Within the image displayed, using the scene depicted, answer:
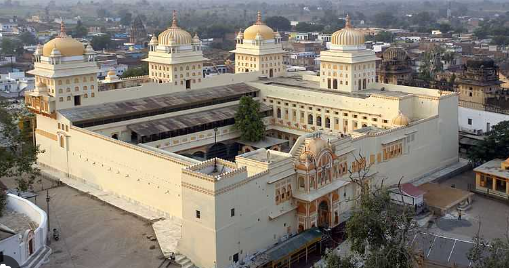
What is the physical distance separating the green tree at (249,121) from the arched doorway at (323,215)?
12.0 m

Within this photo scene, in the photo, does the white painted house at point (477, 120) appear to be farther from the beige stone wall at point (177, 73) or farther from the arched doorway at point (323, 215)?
the arched doorway at point (323, 215)

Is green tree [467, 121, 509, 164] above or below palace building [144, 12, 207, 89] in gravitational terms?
below

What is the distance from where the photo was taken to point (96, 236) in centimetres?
2962

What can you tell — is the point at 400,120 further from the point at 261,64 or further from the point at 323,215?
the point at 261,64

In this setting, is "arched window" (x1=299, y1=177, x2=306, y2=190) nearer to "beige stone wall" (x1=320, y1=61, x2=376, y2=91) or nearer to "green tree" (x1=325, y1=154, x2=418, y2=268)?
"green tree" (x1=325, y1=154, x2=418, y2=268)

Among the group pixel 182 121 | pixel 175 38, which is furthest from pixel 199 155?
pixel 175 38

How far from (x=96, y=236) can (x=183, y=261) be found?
196 inches

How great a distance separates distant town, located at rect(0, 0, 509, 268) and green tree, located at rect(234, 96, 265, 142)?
0.09 metres

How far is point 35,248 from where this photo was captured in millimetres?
26625

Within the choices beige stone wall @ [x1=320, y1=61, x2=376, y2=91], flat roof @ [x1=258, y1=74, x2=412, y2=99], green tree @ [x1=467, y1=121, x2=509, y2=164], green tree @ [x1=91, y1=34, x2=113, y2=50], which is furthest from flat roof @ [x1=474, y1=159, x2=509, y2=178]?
green tree @ [x1=91, y1=34, x2=113, y2=50]

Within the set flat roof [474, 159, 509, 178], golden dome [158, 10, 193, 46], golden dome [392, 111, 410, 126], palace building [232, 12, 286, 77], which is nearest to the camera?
flat roof [474, 159, 509, 178]

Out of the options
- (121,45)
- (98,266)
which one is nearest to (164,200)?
(98,266)

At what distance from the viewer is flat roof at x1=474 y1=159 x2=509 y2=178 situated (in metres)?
36.3

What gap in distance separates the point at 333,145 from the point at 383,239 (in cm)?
1176
